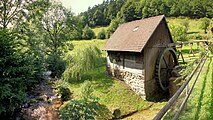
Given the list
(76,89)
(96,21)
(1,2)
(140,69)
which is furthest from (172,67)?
(96,21)

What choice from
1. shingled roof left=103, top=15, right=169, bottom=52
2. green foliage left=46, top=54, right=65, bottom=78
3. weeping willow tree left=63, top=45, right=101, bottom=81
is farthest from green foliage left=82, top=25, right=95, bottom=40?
shingled roof left=103, top=15, right=169, bottom=52

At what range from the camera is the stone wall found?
37.2 feet

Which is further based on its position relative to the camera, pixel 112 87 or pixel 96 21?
pixel 96 21

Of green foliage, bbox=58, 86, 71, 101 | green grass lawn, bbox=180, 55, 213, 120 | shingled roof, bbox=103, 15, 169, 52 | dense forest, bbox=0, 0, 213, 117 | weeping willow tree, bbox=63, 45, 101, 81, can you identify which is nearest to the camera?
green grass lawn, bbox=180, 55, 213, 120

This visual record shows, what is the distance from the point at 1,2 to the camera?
14000 millimetres

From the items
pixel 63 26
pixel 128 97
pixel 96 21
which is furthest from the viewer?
pixel 96 21

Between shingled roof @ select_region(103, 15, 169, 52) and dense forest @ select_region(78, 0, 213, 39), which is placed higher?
dense forest @ select_region(78, 0, 213, 39)

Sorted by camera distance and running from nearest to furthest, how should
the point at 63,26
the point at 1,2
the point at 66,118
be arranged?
1. the point at 66,118
2. the point at 1,2
3. the point at 63,26

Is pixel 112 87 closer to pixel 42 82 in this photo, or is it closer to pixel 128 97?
pixel 128 97

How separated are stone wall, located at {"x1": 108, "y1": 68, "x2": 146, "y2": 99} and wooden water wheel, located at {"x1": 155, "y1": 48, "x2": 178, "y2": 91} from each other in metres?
1.35

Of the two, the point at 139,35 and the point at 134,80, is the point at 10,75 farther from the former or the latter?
the point at 139,35

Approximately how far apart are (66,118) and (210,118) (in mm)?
3668

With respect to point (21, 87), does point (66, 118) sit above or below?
below

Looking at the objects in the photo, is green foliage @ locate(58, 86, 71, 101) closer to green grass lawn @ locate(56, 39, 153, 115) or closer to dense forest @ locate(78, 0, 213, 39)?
green grass lawn @ locate(56, 39, 153, 115)
